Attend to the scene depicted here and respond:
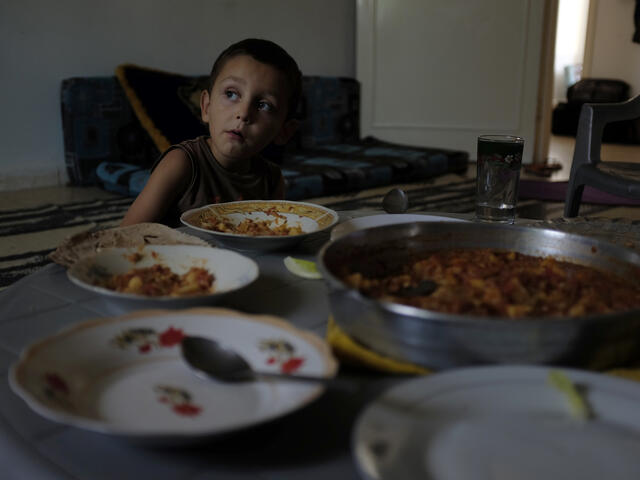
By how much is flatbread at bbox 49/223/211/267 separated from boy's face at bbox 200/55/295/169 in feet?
1.61

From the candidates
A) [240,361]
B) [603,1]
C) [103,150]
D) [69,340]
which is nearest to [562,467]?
[240,361]

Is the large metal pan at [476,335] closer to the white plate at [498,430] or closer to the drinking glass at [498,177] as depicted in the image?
the white plate at [498,430]

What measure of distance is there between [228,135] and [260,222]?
37 cm

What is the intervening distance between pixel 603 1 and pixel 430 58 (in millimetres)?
5087

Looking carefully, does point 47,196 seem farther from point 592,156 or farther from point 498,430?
point 498,430

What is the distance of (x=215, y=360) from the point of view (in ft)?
1.68

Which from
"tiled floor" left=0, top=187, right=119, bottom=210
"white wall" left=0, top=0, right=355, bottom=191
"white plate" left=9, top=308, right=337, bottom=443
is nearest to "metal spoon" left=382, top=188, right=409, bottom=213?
"white plate" left=9, top=308, right=337, bottom=443

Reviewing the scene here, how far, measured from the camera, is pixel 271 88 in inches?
53.5

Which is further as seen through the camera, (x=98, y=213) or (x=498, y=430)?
(x=98, y=213)

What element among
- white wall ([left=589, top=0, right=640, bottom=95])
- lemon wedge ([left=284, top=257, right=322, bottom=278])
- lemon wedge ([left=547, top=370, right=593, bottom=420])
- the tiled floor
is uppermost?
white wall ([left=589, top=0, right=640, bottom=95])

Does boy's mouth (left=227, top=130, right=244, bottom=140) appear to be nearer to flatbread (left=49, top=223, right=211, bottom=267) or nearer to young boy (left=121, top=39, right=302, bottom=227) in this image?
young boy (left=121, top=39, right=302, bottom=227)

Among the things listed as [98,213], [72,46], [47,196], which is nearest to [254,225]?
[98,213]

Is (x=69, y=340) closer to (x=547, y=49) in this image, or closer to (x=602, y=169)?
(x=602, y=169)

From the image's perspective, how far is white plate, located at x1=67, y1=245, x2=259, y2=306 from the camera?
714 millimetres
